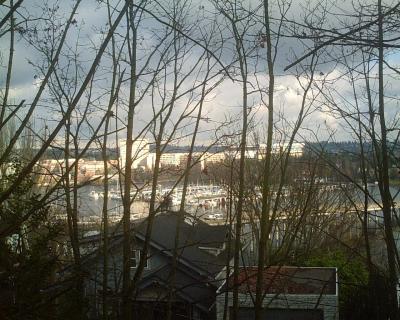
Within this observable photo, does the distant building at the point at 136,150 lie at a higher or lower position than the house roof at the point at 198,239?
higher

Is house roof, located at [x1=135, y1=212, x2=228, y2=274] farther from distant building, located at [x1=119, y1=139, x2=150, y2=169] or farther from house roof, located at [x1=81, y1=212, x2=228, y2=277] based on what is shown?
distant building, located at [x1=119, y1=139, x2=150, y2=169]

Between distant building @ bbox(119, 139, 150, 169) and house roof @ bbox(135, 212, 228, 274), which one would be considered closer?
distant building @ bbox(119, 139, 150, 169)

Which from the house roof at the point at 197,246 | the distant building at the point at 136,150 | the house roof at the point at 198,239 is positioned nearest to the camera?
the distant building at the point at 136,150

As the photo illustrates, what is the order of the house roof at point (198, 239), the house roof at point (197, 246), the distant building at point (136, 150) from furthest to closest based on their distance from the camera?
1. the house roof at point (198, 239)
2. the house roof at point (197, 246)
3. the distant building at point (136, 150)

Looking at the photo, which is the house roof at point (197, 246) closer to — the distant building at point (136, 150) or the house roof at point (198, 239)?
the house roof at point (198, 239)

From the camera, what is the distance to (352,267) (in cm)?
1634

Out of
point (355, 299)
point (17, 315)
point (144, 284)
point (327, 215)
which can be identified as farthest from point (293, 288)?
point (17, 315)

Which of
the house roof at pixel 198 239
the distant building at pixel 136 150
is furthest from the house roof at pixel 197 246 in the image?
the distant building at pixel 136 150

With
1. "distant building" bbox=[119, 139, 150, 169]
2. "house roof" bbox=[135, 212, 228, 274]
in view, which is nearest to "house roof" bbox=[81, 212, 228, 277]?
"house roof" bbox=[135, 212, 228, 274]

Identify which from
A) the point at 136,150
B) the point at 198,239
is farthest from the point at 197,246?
the point at 136,150

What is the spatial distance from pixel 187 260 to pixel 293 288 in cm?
363

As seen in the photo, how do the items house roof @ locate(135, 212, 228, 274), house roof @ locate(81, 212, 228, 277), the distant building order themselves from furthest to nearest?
house roof @ locate(135, 212, 228, 274) → house roof @ locate(81, 212, 228, 277) → the distant building

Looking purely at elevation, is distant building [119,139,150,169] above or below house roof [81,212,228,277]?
above

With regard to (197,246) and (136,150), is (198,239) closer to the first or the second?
(197,246)
